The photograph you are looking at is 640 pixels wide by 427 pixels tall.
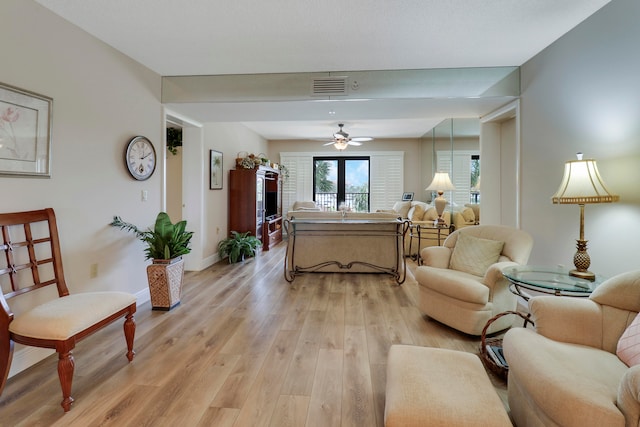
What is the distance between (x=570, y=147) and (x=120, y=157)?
13.4 ft

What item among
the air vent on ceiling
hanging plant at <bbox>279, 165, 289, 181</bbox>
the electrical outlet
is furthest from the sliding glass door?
the electrical outlet

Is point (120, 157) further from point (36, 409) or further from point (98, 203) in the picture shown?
point (36, 409)

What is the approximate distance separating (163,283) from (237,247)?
211 centimetres

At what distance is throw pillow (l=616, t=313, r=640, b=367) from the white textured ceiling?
7.17 ft

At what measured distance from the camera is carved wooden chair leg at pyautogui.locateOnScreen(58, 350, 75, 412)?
1.64m

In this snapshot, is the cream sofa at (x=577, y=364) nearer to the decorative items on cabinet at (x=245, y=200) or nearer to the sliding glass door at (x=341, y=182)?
the decorative items on cabinet at (x=245, y=200)

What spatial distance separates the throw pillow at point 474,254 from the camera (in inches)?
109

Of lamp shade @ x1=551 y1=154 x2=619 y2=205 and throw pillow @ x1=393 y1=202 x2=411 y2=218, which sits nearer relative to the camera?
lamp shade @ x1=551 y1=154 x2=619 y2=205

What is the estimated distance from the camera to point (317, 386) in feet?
6.16

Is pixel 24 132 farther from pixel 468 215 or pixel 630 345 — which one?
pixel 468 215

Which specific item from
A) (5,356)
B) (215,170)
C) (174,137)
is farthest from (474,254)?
(174,137)

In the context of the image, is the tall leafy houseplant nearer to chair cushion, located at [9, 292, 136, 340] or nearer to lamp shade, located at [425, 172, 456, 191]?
chair cushion, located at [9, 292, 136, 340]

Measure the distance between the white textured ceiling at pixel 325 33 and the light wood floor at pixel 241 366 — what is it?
92.7 inches

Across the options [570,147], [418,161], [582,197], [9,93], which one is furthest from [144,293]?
[418,161]
